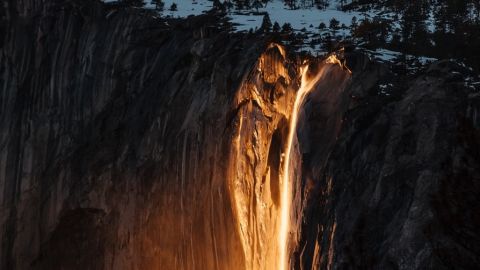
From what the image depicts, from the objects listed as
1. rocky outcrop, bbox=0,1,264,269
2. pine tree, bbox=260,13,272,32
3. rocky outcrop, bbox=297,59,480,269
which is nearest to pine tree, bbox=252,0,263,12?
rocky outcrop, bbox=0,1,264,269

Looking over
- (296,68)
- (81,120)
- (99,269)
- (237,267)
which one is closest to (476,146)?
(296,68)

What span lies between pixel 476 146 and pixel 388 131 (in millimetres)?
2075

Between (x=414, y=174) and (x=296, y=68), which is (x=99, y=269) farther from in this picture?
(x=414, y=174)

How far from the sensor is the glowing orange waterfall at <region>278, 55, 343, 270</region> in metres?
20.1

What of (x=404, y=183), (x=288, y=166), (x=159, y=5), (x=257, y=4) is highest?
(x=257, y=4)

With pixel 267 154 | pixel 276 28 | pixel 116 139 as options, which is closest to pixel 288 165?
pixel 267 154

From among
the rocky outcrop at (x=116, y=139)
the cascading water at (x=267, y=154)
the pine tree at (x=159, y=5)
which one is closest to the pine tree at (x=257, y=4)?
the pine tree at (x=159, y=5)

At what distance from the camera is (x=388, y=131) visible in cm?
1653

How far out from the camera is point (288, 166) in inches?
818

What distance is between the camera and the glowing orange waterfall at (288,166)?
20125 millimetres

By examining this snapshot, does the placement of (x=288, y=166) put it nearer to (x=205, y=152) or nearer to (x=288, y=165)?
(x=288, y=165)

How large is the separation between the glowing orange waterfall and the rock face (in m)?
0.48

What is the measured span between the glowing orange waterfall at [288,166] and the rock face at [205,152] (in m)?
0.48

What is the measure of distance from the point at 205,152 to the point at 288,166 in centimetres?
506
